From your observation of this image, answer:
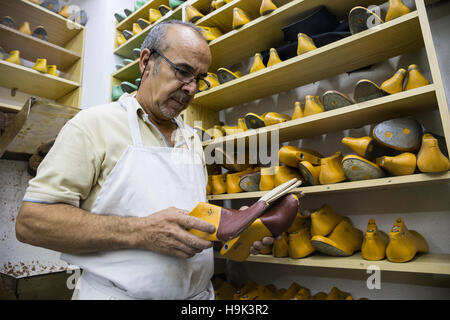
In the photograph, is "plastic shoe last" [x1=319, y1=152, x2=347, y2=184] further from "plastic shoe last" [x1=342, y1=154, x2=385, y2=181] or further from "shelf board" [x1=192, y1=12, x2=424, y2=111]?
"shelf board" [x1=192, y1=12, x2=424, y2=111]

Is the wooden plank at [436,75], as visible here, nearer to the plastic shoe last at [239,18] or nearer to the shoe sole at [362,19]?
the shoe sole at [362,19]

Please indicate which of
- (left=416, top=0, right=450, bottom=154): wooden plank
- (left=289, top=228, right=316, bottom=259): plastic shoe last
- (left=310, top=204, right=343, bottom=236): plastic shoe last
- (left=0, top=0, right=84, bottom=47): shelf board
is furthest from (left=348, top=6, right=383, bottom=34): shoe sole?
(left=0, top=0, right=84, bottom=47): shelf board

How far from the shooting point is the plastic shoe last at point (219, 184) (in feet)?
5.16

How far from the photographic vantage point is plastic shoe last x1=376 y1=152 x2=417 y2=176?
1020 millimetres

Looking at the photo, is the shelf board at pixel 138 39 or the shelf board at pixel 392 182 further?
the shelf board at pixel 138 39

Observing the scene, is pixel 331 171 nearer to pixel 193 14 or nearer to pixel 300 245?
pixel 300 245

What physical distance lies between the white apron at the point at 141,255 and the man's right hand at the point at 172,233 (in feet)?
0.29

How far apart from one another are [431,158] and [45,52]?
9.43ft

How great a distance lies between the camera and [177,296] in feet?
2.56

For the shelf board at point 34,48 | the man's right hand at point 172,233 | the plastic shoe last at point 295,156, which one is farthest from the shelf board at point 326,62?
the shelf board at point 34,48

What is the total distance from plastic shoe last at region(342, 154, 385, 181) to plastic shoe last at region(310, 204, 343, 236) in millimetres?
225
